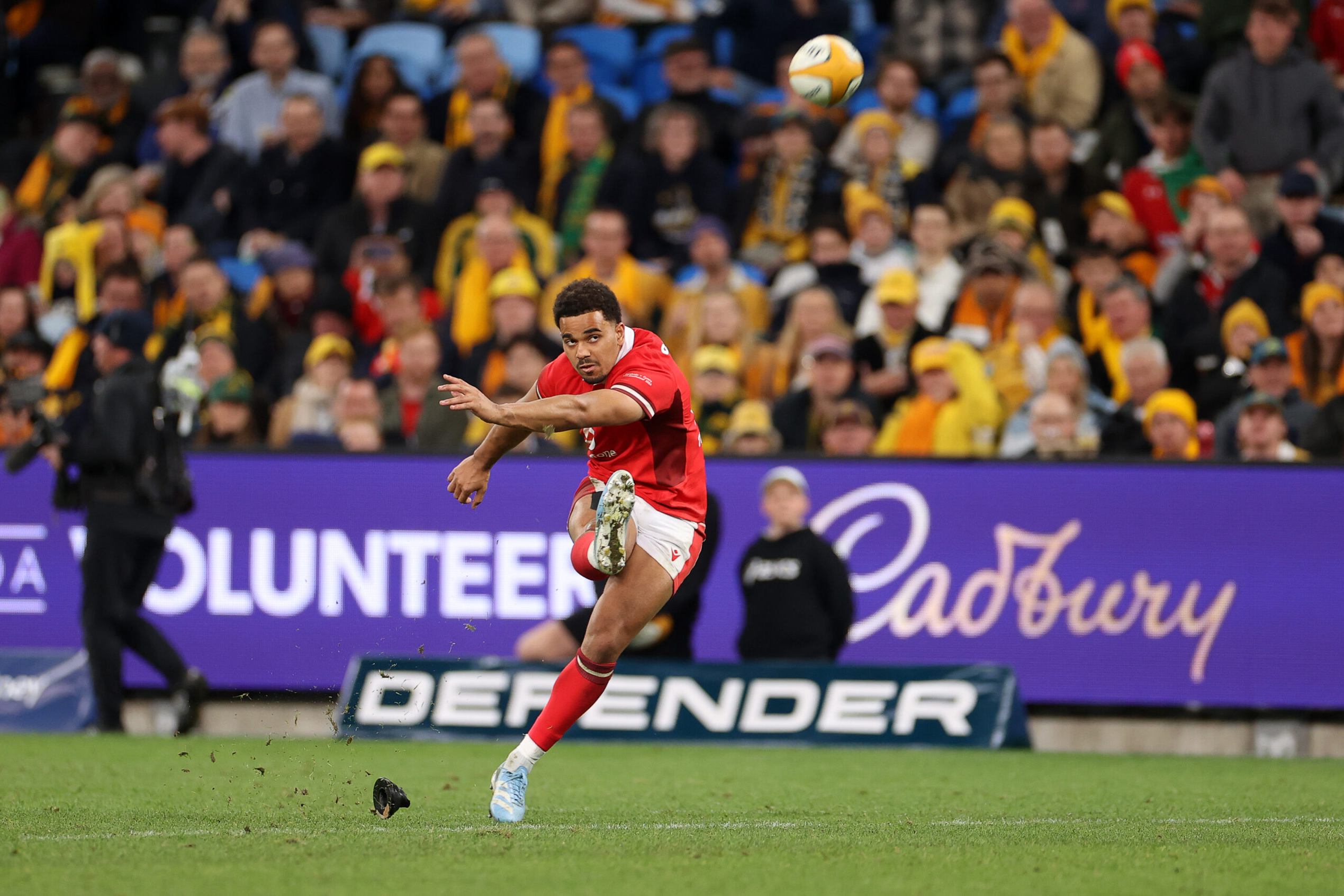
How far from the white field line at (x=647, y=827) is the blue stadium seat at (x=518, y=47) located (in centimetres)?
1118

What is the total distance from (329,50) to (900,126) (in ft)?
20.2

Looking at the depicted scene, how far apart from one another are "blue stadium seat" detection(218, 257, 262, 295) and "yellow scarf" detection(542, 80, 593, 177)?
2738 millimetres

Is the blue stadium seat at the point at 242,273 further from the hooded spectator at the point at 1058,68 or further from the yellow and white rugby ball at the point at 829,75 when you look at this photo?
the yellow and white rugby ball at the point at 829,75

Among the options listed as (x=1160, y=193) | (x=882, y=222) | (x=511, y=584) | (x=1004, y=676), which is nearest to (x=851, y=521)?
(x=1004, y=676)

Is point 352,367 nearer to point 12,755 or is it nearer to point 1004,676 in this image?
point 12,755

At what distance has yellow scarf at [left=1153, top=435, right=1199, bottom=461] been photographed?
11477 millimetres

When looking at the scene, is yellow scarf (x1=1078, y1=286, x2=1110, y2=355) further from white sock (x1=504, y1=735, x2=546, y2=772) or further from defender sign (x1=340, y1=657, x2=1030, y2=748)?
white sock (x1=504, y1=735, x2=546, y2=772)

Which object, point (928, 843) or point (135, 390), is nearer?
point (928, 843)

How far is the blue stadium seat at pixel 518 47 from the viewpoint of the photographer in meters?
17.2

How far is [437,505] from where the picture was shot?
12.0 meters

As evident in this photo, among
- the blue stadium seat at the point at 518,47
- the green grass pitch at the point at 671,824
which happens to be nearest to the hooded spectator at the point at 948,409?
the green grass pitch at the point at 671,824

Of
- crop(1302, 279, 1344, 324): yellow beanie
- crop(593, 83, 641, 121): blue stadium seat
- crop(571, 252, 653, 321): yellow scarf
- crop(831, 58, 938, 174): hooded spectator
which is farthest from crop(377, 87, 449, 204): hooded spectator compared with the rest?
crop(1302, 279, 1344, 324): yellow beanie

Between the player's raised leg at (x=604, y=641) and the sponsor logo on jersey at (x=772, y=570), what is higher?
the player's raised leg at (x=604, y=641)

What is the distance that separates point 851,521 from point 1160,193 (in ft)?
15.1
